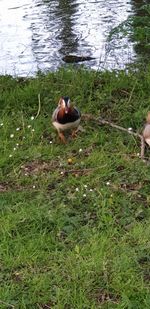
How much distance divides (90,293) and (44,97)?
349cm

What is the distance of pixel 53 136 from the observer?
603 cm

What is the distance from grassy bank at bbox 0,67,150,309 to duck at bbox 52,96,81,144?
161 millimetres

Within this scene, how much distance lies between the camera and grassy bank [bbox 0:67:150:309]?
148 inches

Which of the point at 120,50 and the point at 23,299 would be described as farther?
the point at 120,50

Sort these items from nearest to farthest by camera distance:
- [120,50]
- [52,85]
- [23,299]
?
[23,299] → [52,85] → [120,50]

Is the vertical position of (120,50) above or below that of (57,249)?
below

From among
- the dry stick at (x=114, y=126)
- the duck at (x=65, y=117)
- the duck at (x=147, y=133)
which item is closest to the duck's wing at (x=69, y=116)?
the duck at (x=65, y=117)

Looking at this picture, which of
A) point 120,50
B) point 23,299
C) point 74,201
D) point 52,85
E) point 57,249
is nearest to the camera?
point 23,299

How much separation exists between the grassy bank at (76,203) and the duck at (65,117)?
16 cm

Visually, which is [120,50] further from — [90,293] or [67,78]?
[90,293]

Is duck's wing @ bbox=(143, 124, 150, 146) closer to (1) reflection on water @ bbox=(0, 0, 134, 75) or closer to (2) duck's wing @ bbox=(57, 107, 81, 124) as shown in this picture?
(2) duck's wing @ bbox=(57, 107, 81, 124)

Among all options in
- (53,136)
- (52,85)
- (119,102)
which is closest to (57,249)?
(53,136)

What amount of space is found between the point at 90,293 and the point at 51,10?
866cm

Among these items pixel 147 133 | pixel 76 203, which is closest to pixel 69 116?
pixel 147 133
